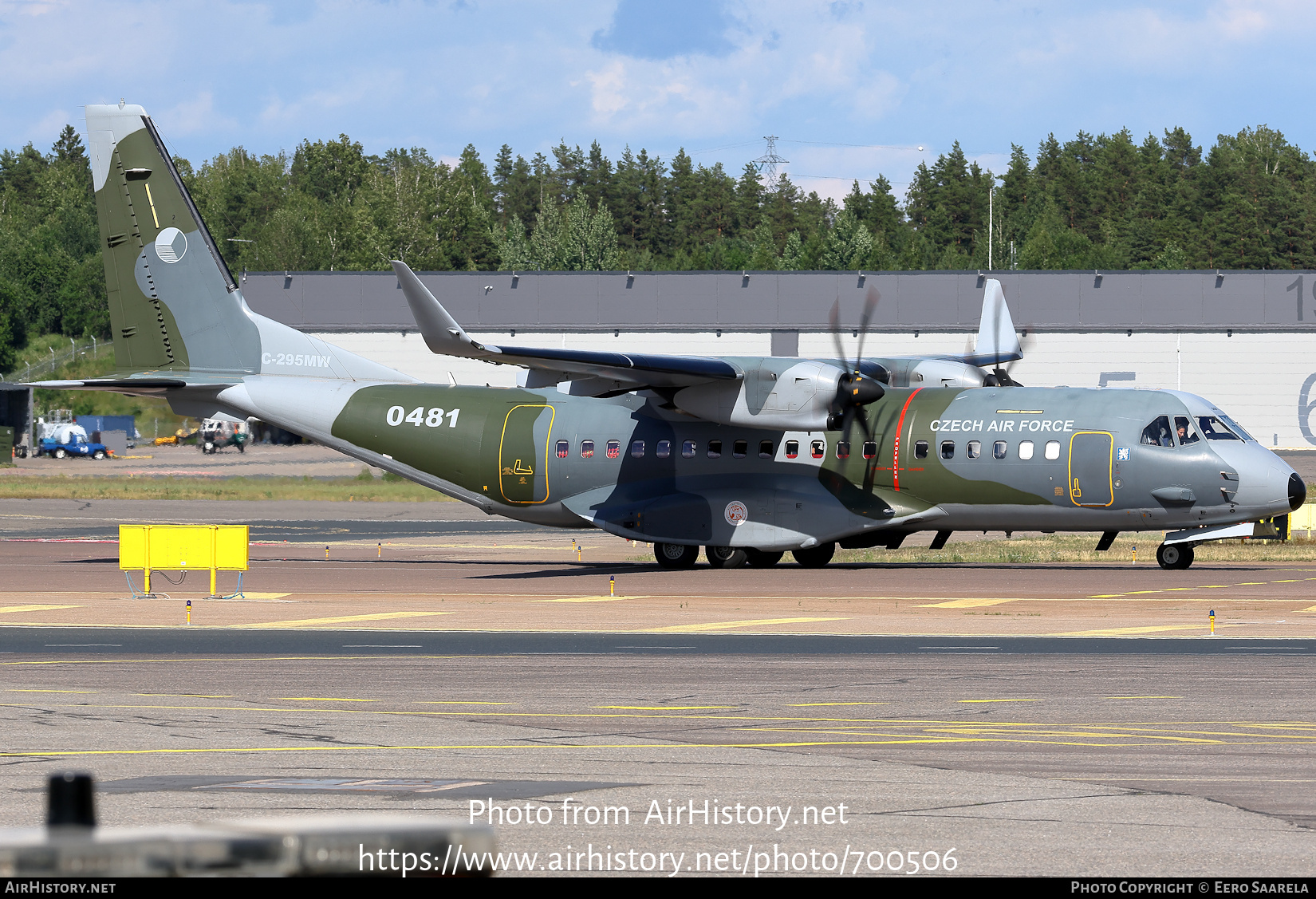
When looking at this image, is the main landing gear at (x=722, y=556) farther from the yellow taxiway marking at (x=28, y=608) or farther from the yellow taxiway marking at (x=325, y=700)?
the yellow taxiway marking at (x=325, y=700)

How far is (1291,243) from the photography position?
432 ft


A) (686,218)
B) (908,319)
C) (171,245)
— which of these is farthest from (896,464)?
(686,218)

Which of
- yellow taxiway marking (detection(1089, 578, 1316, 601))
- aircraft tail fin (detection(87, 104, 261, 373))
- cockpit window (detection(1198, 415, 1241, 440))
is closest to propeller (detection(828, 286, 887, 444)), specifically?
cockpit window (detection(1198, 415, 1241, 440))

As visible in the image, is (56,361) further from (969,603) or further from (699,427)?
(969,603)

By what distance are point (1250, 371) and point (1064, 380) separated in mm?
8685

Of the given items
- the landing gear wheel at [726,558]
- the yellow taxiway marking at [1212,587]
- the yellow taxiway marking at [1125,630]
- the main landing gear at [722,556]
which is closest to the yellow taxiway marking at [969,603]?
the yellow taxiway marking at [1212,587]

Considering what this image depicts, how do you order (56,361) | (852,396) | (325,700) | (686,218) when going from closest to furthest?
(325,700) → (852,396) → (56,361) → (686,218)

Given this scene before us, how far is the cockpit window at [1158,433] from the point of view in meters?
29.8

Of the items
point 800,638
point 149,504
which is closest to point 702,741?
point 800,638

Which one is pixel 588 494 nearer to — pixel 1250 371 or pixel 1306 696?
pixel 1306 696

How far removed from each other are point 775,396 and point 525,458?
627 centimetres

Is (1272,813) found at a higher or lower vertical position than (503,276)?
lower

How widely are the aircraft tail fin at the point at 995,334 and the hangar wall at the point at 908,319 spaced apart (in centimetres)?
3425

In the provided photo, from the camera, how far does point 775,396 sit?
3083cm
